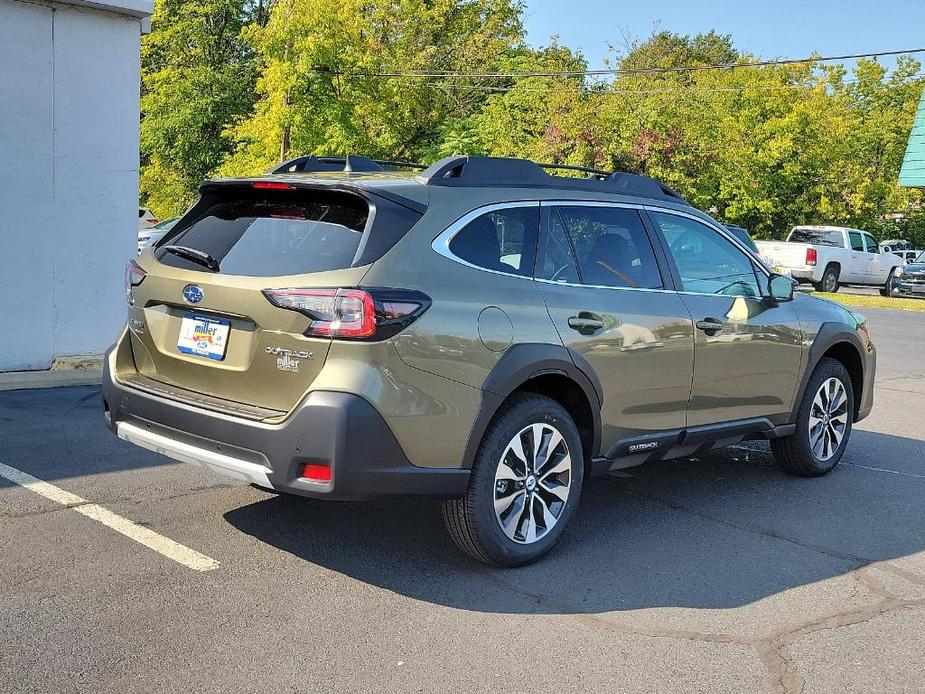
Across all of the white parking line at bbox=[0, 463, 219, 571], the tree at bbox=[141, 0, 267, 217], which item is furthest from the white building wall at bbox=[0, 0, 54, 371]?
the tree at bbox=[141, 0, 267, 217]

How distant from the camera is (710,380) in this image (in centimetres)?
568

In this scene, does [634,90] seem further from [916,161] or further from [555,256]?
[555,256]

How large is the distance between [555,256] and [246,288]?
153 centimetres

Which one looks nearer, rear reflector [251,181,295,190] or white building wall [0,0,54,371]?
rear reflector [251,181,295,190]

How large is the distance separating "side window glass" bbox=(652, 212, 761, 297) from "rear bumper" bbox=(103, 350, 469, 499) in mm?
2076

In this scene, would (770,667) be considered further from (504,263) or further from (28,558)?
(28,558)

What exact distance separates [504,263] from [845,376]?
3.27 m

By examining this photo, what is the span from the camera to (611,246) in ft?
17.5

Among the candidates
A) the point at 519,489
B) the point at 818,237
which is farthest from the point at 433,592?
the point at 818,237

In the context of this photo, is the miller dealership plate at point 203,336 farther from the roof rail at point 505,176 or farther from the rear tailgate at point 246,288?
the roof rail at point 505,176

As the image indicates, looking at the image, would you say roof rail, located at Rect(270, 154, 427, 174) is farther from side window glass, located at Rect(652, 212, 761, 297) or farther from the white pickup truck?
the white pickup truck

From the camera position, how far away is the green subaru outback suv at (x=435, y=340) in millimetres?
4109

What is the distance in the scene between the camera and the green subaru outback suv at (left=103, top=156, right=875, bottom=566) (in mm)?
4109

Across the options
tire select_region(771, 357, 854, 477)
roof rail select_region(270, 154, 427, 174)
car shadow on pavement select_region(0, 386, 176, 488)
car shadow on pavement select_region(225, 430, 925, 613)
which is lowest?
car shadow on pavement select_region(0, 386, 176, 488)
